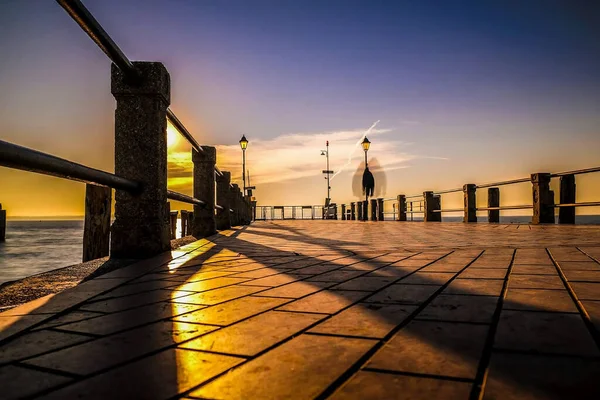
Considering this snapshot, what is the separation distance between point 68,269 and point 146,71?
1.84 meters

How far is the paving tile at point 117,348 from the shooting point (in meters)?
1.10

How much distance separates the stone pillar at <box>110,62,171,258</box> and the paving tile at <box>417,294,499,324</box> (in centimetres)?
267

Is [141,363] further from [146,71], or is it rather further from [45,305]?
[146,71]

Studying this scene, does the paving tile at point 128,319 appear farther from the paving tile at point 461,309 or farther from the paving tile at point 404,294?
the paving tile at point 461,309

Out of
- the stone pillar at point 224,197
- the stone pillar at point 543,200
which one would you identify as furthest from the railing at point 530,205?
the stone pillar at point 224,197

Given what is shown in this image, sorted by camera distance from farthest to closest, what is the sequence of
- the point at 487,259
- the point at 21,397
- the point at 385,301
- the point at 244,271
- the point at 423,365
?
the point at 487,259 → the point at 244,271 → the point at 385,301 → the point at 423,365 → the point at 21,397

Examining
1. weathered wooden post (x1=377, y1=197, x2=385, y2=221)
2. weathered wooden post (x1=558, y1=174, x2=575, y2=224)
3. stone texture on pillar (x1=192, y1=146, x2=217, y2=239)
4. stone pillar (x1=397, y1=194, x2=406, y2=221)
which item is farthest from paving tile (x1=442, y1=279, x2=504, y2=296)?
weathered wooden post (x1=377, y1=197, x2=385, y2=221)

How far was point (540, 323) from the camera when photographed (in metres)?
1.39

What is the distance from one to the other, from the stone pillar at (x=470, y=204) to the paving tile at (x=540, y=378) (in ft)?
42.1

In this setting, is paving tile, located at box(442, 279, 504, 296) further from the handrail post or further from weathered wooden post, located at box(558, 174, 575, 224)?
the handrail post

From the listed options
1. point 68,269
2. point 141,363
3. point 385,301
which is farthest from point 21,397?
point 68,269

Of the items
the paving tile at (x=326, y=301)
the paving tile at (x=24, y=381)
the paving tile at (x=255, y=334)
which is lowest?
the paving tile at (x=24, y=381)

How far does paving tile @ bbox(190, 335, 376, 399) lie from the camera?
90cm

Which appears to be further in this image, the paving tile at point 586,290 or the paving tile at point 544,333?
the paving tile at point 586,290
